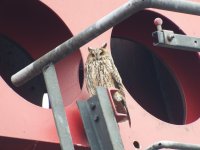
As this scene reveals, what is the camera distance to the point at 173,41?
278 centimetres

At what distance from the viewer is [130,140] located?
5949 millimetres

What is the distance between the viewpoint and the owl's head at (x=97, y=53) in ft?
19.3

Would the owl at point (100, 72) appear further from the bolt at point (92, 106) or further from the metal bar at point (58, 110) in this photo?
the bolt at point (92, 106)

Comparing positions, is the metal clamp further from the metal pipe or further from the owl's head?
the owl's head

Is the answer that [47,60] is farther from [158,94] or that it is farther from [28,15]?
[158,94]

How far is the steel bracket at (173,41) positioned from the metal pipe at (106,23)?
12 centimetres

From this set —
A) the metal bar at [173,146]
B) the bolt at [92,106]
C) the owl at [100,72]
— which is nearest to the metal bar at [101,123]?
the bolt at [92,106]

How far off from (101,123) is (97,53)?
10.0 ft

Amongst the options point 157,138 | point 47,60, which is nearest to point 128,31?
point 157,138

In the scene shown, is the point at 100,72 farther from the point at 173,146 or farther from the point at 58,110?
the point at 58,110

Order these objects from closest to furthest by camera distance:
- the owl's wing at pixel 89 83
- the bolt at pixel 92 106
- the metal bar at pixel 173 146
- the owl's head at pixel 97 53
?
the bolt at pixel 92 106 → the metal bar at pixel 173 146 → the owl's wing at pixel 89 83 → the owl's head at pixel 97 53

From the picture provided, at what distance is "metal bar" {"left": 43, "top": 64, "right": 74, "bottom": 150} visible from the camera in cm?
294

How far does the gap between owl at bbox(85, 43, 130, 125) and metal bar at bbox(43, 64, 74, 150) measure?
8.27 ft

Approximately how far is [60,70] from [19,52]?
0.70 meters
